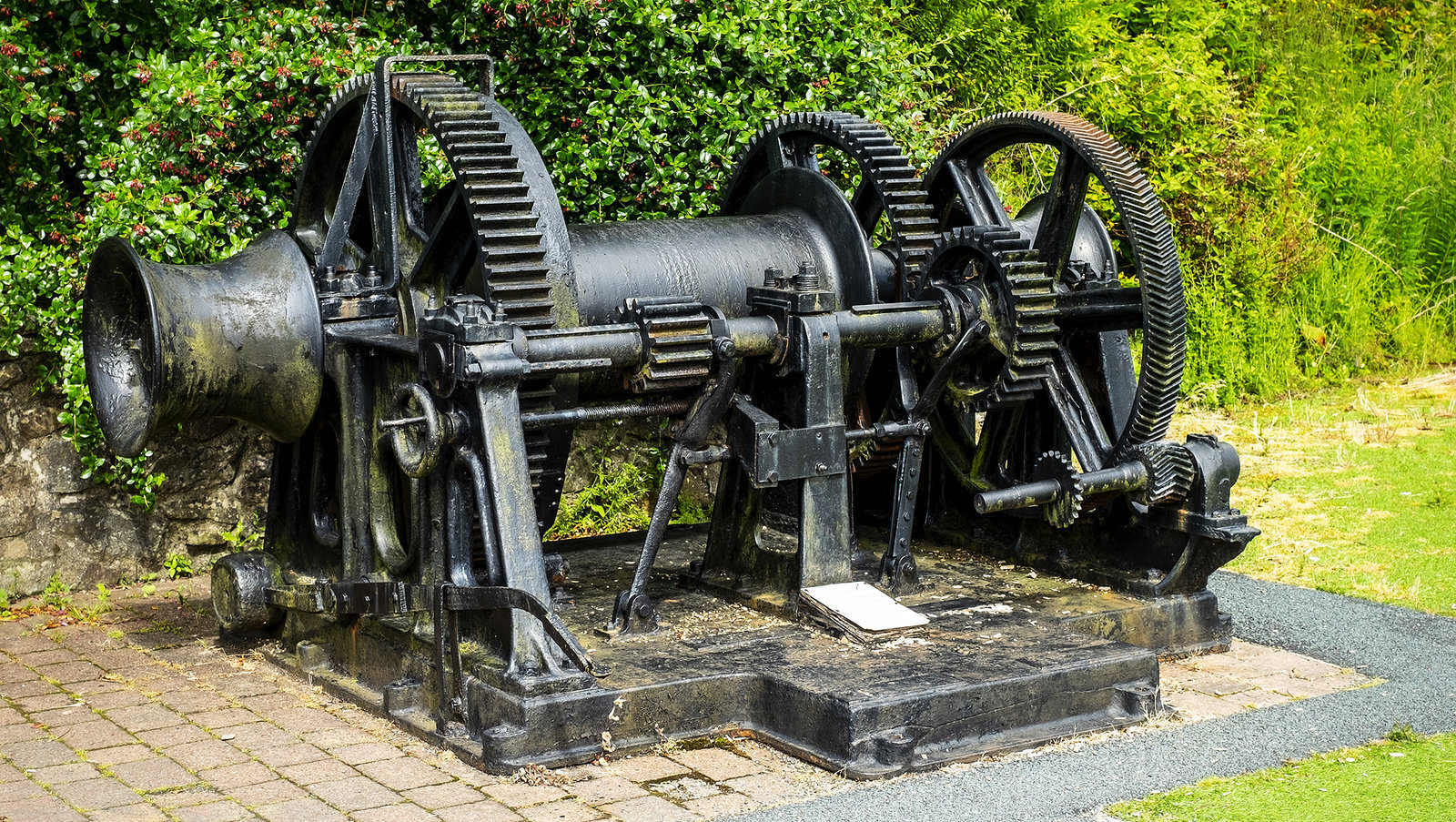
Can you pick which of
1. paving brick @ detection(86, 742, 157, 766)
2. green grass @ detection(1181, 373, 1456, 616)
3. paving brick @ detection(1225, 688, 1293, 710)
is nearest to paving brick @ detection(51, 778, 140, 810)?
paving brick @ detection(86, 742, 157, 766)

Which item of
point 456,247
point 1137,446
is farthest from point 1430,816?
point 456,247

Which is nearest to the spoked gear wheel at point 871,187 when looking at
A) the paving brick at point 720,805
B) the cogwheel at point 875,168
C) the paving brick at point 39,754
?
the cogwheel at point 875,168

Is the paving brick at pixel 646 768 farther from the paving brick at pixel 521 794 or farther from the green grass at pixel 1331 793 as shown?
the green grass at pixel 1331 793

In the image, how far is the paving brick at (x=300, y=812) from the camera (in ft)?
13.5

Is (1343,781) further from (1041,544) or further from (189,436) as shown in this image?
(189,436)

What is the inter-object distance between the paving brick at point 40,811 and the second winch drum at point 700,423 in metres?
0.99

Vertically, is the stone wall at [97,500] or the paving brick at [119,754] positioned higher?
the stone wall at [97,500]

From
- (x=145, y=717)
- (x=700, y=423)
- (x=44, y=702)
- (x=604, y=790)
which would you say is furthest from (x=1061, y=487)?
(x=44, y=702)

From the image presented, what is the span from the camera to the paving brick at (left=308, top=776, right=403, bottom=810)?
13.9 ft

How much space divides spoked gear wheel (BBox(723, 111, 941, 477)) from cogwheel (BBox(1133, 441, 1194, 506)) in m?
0.88

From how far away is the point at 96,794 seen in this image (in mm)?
4309

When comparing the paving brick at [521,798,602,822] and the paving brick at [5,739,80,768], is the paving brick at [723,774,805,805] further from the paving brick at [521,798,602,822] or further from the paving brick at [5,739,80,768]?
the paving brick at [5,739,80,768]

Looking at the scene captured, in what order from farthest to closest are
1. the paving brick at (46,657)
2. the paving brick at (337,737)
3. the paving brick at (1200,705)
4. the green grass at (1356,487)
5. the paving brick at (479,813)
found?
the green grass at (1356,487) < the paving brick at (46,657) < the paving brick at (1200,705) < the paving brick at (337,737) < the paving brick at (479,813)

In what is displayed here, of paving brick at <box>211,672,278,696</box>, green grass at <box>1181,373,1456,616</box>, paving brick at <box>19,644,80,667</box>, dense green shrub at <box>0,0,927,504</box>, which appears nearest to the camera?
paving brick at <box>211,672,278,696</box>
